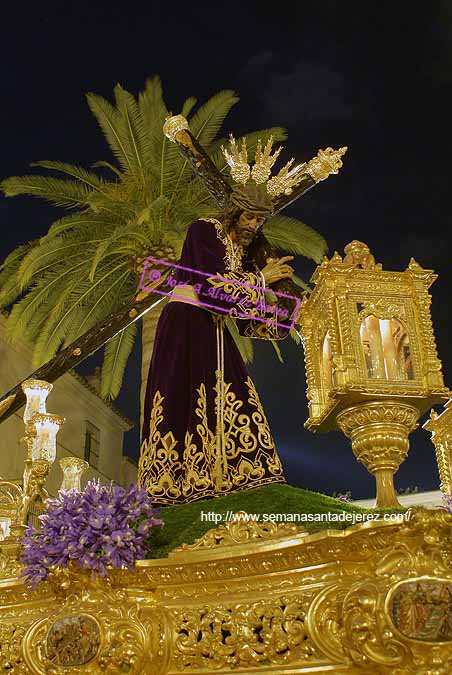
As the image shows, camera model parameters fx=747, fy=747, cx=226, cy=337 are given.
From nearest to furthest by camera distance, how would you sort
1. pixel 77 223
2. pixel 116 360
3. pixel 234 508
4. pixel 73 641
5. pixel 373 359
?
pixel 73 641 < pixel 234 508 < pixel 373 359 < pixel 77 223 < pixel 116 360

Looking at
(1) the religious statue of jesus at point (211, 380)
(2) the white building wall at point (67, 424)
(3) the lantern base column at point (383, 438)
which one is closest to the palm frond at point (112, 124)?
(2) the white building wall at point (67, 424)

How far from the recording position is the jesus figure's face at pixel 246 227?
5.58 metres

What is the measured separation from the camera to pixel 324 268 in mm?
4898

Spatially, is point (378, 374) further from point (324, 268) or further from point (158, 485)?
point (158, 485)

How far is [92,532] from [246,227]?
267 centimetres

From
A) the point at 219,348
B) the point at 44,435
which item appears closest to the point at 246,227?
the point at 219,348

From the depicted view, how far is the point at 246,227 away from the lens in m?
5.62

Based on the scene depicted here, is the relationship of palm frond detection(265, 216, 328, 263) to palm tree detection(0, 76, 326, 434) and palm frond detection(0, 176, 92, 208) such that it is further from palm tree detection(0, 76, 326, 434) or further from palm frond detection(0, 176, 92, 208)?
palm frond detection(0, 176, 92, 208)

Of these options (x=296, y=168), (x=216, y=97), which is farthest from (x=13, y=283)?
(x=296, y=168)

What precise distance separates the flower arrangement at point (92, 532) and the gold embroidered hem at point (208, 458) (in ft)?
1.90

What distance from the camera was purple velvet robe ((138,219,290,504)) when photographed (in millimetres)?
4789

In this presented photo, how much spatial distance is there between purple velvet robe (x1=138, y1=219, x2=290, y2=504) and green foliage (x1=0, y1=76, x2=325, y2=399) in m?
7.08

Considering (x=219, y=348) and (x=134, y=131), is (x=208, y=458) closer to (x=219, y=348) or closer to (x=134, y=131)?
(x=219, y=348)

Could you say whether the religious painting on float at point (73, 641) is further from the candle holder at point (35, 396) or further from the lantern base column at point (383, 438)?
the candle holder at point (35, 396)
